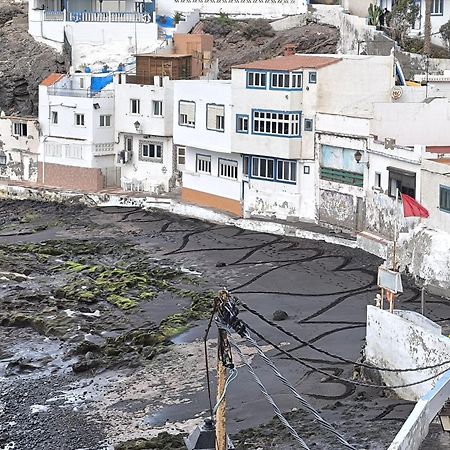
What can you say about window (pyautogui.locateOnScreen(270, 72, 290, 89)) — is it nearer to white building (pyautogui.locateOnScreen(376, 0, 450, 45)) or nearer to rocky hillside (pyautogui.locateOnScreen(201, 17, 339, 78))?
rocky hillside (pyautogui.locateOnScreen(201, 17, 339, 78))

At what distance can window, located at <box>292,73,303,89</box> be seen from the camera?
4900cm

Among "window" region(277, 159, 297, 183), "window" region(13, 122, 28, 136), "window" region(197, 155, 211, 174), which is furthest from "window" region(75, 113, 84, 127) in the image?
"window" region(277, 159, 297, 183)

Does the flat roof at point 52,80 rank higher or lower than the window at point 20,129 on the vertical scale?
higher

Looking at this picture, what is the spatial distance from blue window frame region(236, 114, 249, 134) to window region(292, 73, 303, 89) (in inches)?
113

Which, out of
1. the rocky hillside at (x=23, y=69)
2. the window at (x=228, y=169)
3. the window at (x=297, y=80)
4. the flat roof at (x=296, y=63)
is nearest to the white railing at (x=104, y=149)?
the rocky hillside at (x=23, y=69)

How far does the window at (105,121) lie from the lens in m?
58.5

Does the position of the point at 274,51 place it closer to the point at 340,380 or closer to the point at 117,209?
the point at 117,209

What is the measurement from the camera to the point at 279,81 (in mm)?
49281

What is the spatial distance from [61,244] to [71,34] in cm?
2228

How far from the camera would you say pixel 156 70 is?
5847 centimetres

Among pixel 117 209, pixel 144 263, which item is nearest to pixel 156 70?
pixel 117 209

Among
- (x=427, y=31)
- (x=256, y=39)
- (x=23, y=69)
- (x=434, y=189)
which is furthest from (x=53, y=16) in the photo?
(x=434, y=189)

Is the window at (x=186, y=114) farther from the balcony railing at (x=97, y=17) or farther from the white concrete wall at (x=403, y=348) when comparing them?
the white concrete wall at (x=403, y=348)

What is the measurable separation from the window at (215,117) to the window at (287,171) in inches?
139
